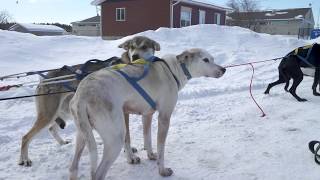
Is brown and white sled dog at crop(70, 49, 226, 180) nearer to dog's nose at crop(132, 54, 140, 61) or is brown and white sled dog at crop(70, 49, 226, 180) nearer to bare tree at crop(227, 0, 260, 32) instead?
dog's nose at crop(132, 54, 140, 61)

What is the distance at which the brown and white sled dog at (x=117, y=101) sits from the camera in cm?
342

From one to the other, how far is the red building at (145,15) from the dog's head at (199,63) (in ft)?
75.6

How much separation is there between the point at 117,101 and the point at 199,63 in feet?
4.78

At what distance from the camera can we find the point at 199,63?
458 centimetres

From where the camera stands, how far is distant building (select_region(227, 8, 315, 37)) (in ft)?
159

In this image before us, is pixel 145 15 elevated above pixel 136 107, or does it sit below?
above

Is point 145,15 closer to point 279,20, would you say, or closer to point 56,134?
point 56,134

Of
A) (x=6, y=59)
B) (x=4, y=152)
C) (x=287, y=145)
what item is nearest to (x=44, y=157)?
(x=4, y=152)

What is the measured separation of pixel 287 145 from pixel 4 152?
387 cm

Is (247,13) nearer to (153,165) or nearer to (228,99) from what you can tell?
(228,99)

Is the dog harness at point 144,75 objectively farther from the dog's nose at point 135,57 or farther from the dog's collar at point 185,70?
the dog's nose at point 135,57

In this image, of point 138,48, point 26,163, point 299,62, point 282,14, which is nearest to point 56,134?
point 26,163

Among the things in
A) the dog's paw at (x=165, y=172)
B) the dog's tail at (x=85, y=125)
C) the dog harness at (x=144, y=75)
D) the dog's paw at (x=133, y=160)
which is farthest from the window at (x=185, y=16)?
the dog's tail at (x=85, y=125)

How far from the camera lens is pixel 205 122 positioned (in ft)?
20.8
